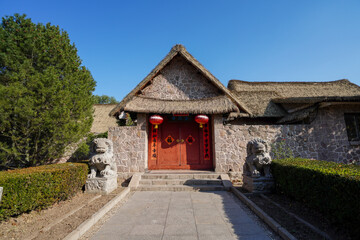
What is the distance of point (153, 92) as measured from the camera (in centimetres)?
930

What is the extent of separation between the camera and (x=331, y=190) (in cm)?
332

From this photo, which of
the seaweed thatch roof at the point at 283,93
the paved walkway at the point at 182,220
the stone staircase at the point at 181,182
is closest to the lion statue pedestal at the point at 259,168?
the paved walkway at the point at 182,220

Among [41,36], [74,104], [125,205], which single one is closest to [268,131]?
[125,205]

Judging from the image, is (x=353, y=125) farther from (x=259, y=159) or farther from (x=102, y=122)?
(x=102, y=122)

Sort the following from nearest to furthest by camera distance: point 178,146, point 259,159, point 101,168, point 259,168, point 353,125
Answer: point 259,159
point 259,168
point 101,168
point 353,125
point 178,146

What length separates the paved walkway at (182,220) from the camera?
342cm

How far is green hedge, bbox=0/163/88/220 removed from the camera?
12.6 feet

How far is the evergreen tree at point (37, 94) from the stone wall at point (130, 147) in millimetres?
2265

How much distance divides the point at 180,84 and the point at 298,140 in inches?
253

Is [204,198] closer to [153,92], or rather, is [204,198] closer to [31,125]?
[153,92]

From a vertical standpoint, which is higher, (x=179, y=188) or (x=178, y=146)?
(x=178, y=146)

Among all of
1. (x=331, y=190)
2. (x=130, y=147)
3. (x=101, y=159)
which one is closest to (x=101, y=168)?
(x=101, y=159)

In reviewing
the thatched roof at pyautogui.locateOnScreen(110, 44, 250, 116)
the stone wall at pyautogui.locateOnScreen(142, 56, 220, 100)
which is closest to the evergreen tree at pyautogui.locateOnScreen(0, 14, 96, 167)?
the thatched roof at pyautogui.locateOnScreen(110, 44, 250, 116)

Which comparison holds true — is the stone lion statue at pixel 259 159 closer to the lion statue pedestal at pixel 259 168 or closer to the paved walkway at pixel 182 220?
the lion statue pedestal at pixel 259 168
